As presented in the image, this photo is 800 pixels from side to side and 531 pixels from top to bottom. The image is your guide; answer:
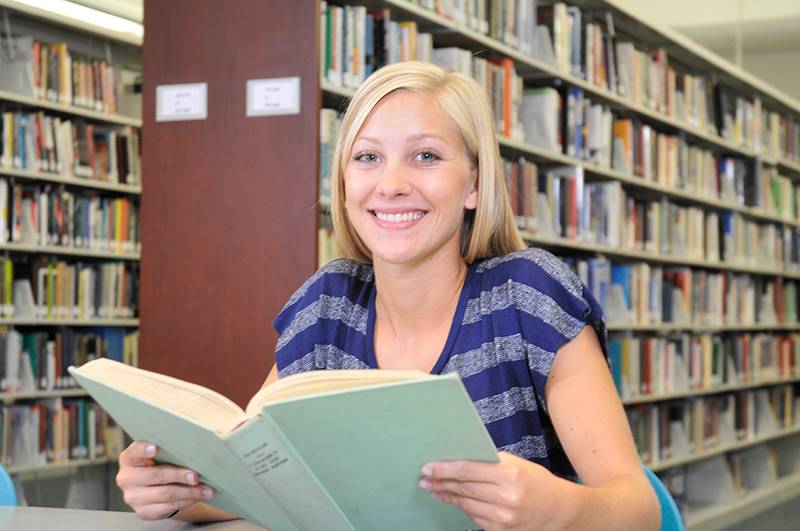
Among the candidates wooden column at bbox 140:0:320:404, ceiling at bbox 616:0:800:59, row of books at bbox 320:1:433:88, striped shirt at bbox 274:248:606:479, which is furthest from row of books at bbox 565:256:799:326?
striped shirt at bbox 274:248:606:479

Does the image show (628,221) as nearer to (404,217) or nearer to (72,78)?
(72,78)

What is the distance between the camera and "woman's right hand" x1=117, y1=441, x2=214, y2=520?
3.58ft

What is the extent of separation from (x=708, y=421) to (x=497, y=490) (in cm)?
493

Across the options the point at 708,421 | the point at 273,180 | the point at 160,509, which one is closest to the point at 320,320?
the point at 160,509

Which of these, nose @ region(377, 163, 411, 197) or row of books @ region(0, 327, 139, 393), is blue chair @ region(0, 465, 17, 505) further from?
row of books @ region(0, 327, 139, 393)

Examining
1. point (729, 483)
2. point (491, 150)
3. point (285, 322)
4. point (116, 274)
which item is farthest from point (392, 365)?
point (729, 483)

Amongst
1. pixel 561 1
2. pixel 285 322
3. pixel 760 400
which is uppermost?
pixel 561 1

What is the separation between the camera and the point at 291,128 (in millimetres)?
2887

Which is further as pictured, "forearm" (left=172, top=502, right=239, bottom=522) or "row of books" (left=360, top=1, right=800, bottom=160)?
"row of books" (left=360, top=1, right=800, bottom=160)

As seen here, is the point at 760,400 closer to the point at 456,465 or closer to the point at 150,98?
the point at 150,98

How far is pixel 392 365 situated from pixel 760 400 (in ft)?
17.6

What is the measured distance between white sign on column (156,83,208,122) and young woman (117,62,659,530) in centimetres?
154

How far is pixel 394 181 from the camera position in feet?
4.61

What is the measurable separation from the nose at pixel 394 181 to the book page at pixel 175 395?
18.8 inches
